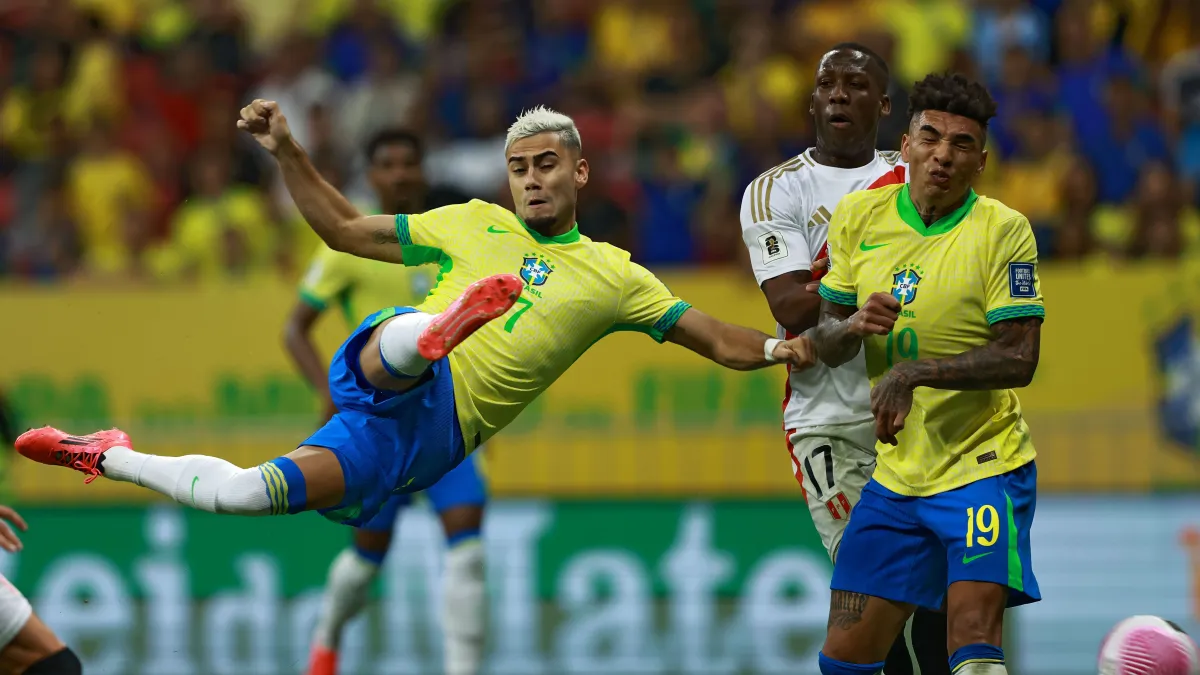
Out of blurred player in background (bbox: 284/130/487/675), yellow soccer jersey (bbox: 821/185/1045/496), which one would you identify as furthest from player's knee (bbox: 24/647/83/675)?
yellow soccer jersey (bbox: 821/185/1045/496)

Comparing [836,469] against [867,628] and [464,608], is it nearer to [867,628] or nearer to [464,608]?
[867,628]

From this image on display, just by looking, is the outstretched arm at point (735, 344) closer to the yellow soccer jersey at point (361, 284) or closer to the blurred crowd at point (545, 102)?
the yellow soccer jersey at point (361, 284)

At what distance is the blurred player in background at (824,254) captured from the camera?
6.88m

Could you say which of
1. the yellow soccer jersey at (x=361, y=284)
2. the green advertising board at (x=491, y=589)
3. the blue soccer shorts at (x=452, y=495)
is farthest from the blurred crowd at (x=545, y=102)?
the blue soccer shorts at (x=452, y=495)

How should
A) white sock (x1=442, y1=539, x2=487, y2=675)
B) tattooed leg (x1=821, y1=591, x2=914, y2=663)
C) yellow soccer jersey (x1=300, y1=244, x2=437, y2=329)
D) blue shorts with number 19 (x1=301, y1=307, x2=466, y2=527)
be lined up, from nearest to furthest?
tattooed leg (x1=821, y1=591, x2=914, y2=663)
blue shorts with number 19 (x1=301, y1=307, x2=466, y2=527)
white sock (x1=442, y1=539, x2=487, y2=675)
yellow soccer jersey (x1=300, y1=244, x2=437, y2=329)

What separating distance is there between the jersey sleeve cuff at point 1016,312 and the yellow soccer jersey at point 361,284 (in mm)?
4777

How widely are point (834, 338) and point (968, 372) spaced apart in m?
0.57

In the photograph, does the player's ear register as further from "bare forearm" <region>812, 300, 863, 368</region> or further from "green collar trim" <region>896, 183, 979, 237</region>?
"green collar trim" <region>896, 183, 979, 237</region>

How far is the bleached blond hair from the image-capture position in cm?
677

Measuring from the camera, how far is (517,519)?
11.7m

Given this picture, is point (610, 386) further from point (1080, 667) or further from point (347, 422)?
point (347, 422)

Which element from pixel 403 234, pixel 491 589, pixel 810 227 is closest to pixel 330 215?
pixel 403 234

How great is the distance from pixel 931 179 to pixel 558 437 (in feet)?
19.1

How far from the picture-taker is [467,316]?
6.11 m
